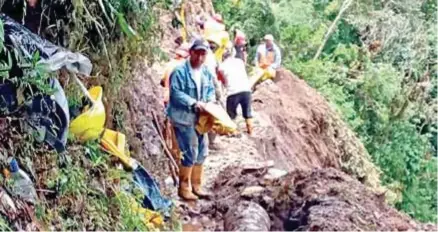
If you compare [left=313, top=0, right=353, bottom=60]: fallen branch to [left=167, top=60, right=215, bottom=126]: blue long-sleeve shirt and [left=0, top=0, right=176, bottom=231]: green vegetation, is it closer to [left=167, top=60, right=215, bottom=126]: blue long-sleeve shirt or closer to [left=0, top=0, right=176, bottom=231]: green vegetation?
[left=167, top=60, right=215, bottom=126]: blue long-sleeve shirt

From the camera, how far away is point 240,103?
419 inches

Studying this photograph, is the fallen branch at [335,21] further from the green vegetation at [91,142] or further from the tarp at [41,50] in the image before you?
the tarp at [41,50]

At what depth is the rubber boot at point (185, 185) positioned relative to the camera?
740 cm

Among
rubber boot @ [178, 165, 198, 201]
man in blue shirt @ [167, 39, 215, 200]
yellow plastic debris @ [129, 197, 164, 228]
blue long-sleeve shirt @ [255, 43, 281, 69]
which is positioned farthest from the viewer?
blue long-sleeve shirt @ [255, 43, 281, 69]

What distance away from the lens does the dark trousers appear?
10383 millimetres

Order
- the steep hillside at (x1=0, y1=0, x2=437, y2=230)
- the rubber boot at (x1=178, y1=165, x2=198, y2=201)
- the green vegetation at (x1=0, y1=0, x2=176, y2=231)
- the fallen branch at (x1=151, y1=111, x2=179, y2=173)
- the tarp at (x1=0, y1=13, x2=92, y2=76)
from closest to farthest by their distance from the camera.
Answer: the tarp at (x1=0, y1=13, x2=92, y2=76) → the green vegetation at (x1=0, y1=0, x2=176, y2=231) → the steep hillside at (x1=0, y1=0, x2=437, y2=230) → the rubber boot at (x1=178, y1=165, x2=198, y2=201) → the fallen branch at (x1=151, y1=111, x2=179, y2=173)

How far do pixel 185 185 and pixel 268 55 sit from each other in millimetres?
6827

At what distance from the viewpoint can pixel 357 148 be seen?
15.0 m

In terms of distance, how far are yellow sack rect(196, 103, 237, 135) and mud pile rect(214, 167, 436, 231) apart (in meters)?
0.73

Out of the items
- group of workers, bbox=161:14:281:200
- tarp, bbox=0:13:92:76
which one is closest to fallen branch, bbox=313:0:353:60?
group of workers, bbox=161:14:281:200

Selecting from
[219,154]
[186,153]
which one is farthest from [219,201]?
[219,154]

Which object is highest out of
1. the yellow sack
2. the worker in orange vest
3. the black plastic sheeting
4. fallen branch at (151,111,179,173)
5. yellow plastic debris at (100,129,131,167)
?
the black plastic sheeting

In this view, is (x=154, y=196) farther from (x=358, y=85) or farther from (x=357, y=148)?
(x=358, y=85)

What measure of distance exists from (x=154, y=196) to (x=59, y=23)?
4.85 ft
